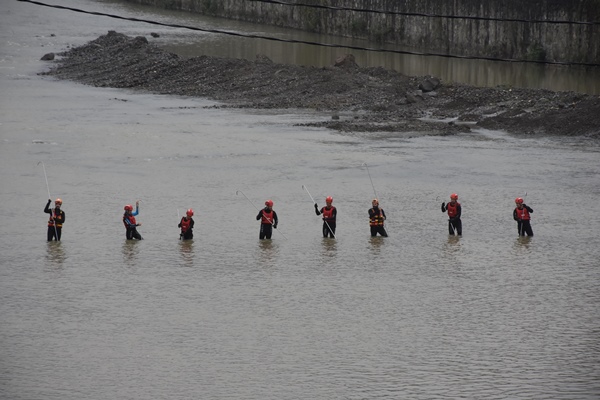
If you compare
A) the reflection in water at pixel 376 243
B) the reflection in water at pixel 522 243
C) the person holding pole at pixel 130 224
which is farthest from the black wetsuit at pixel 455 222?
the person holding pole at pixel 130 224

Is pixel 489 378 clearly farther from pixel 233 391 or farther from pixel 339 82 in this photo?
pixel 339 82

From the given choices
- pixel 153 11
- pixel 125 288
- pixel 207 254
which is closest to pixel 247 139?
pixel 207 254

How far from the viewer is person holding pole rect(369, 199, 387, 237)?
2776 cm

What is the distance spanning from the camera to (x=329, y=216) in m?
27.8

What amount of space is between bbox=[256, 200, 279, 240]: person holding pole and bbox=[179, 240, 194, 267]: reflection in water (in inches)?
74.3

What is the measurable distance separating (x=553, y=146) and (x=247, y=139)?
1289 cm

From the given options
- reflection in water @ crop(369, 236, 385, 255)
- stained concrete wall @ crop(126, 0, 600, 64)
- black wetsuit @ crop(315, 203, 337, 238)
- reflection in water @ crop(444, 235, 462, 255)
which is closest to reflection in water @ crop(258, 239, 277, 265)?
black wetsuit @ crop(315, 203, 337, 238)

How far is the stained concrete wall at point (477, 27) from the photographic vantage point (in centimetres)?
6278

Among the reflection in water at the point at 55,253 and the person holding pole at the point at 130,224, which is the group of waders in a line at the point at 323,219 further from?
the reflection in water at the point at 55,253

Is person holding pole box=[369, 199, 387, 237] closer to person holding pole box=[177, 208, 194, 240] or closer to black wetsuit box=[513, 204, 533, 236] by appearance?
black wetsuit box=[513, 204, 533, 236]

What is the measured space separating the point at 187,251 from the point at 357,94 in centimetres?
2951

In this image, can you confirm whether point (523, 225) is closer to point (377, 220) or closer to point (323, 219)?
point (377, 220)

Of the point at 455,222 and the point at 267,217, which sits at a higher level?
the point at 267,217

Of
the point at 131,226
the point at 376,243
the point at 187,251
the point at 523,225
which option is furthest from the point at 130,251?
the point at 523,225
